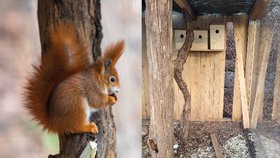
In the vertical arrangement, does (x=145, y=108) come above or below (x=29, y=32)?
below

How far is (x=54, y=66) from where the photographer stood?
0.82 ft

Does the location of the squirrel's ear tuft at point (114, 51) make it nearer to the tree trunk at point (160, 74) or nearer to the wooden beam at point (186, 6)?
the tree trunk at point (160, 74)

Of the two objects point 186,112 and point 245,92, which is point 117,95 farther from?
point 245,92

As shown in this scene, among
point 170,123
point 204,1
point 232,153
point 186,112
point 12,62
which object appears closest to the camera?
point 12,62

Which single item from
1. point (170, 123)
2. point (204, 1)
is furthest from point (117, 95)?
point (204, 1)

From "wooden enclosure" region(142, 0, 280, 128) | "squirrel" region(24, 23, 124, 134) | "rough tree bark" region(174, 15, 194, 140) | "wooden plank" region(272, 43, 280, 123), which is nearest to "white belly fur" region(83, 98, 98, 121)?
"squirrel" region(24, 23, 124, 134)

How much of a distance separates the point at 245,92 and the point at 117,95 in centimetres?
262

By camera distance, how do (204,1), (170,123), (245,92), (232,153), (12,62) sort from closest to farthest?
1. (12,62)
2. (170,123)
3. (204,1)
4. (232,153)
5. (245,92)

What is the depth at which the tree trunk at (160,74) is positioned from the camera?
56.2 inches

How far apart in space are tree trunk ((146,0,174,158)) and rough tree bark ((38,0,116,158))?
117 cm

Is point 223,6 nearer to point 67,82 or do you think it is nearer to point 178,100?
point 178,100

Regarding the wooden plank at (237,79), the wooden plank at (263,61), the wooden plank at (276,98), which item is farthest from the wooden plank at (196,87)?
the wooden plank at (276,98)

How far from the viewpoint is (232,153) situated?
2.38 metres

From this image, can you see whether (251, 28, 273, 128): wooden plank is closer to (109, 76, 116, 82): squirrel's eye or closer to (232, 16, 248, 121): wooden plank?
(232, 16, 248, 121): wooden plank
